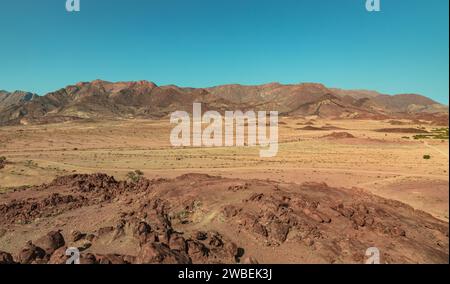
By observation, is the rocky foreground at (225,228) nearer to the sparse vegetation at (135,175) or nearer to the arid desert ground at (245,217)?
the arid desert ground at (245,217)

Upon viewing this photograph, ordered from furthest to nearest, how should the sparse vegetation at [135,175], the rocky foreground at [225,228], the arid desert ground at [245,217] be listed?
the sparse vegetation at [135,175] < the arid desert ground at [245,217] < the rocky foreground at [225,228]

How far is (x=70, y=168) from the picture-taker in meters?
32.8

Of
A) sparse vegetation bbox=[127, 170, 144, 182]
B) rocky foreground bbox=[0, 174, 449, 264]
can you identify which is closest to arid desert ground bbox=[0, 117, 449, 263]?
rocky foreground bbox=[0, 174, 449, 264]

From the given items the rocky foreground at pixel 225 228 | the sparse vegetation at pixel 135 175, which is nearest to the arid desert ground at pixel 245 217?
the rocky foreground at pixel 225 228

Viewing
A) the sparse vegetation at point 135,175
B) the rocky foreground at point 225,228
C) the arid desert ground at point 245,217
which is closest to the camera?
the rocky foreground at point 225,228

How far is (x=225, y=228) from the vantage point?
12156mm

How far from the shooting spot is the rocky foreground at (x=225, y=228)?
10.4m

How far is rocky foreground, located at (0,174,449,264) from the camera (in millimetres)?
10422

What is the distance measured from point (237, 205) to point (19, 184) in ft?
63.3

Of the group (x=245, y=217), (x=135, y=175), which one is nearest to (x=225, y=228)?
(x=245, y=217)

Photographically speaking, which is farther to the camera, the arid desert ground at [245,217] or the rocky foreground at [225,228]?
the arid desert ground at [245,217]

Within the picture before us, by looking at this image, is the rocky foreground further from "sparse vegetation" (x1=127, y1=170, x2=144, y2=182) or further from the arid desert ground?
"sparse vegetation" (x1=127, y1=170, x2=144, y2=182)
